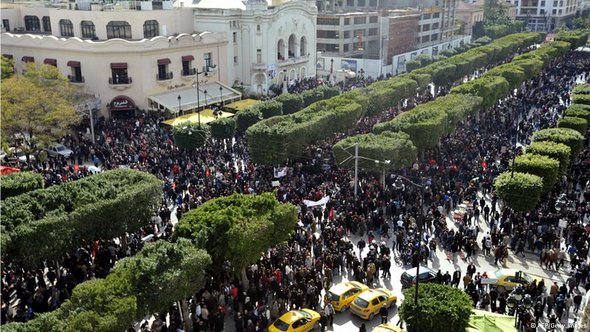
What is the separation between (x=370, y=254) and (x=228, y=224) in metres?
7.97

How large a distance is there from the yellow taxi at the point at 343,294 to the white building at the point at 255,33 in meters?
41.5

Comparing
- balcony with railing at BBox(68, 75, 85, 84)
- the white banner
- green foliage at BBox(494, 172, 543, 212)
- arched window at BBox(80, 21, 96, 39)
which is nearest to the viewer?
green foliage at BBox(494, 172, 543, 212)

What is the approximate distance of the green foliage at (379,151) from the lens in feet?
114

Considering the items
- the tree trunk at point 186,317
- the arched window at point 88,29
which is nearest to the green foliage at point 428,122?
the tree trunk at point 186,317

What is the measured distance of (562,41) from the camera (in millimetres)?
89312

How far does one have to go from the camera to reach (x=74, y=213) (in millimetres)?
24406

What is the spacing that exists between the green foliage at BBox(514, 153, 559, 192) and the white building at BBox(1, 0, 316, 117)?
26.6 meters

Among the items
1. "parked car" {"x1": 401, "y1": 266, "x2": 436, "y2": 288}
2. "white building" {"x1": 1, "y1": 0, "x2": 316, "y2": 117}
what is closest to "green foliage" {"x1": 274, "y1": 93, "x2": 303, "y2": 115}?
"white building" {"x1": 1, "y1": 0, "x2": 316, "y2": 117}

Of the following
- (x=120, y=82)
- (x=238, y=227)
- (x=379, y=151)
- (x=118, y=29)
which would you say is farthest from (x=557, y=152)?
(x=118, y=29)

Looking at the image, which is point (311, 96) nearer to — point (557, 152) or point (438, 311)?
point (557, 152)

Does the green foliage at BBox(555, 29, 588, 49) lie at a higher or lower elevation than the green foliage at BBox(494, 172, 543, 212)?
higher

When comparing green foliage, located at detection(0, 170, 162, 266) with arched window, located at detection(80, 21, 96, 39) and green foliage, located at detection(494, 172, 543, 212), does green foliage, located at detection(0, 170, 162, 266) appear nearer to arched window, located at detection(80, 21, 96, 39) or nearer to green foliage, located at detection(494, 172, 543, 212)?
green foliage, located at detection(494, 172, 543, 212)

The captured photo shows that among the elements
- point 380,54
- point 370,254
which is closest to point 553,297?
point 370,254

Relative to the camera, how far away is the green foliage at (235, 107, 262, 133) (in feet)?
150
